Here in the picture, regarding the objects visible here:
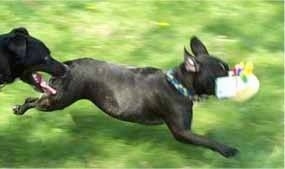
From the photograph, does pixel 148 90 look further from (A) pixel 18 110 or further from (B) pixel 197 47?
(A) pixel 18 110

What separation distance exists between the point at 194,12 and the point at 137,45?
890 mm

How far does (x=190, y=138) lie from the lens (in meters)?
6.96

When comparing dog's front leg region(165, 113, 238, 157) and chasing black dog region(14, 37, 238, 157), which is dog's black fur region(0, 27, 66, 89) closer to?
chasing black dog region(14, 37, 238, 157)

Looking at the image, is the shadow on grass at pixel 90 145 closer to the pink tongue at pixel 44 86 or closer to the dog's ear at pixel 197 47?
the pink tongue at pixel 44 86

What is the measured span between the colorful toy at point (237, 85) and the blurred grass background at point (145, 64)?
0.42 metres

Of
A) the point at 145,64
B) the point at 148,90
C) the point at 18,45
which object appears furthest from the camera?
the point at 145,64

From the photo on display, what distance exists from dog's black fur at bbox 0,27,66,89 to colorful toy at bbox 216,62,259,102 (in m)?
1.28

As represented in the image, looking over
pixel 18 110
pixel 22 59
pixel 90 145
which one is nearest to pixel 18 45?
pixel 22 59

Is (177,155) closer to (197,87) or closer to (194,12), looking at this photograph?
(197,87)

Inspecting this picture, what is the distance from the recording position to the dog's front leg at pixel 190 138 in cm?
697

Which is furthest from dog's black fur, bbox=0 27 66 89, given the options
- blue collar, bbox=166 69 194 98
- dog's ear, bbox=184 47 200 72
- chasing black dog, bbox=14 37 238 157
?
dog's ear, bbox=184 47 200 72

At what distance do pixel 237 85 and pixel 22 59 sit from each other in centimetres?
173

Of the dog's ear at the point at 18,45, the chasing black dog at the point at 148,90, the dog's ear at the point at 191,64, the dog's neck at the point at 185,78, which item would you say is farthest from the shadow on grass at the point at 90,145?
the dog's ear at the point at 18,45

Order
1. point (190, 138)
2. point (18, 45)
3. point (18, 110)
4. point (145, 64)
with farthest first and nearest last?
point (145, 64)
point (18, 110)
point (190, 138)
point (18, 45)
